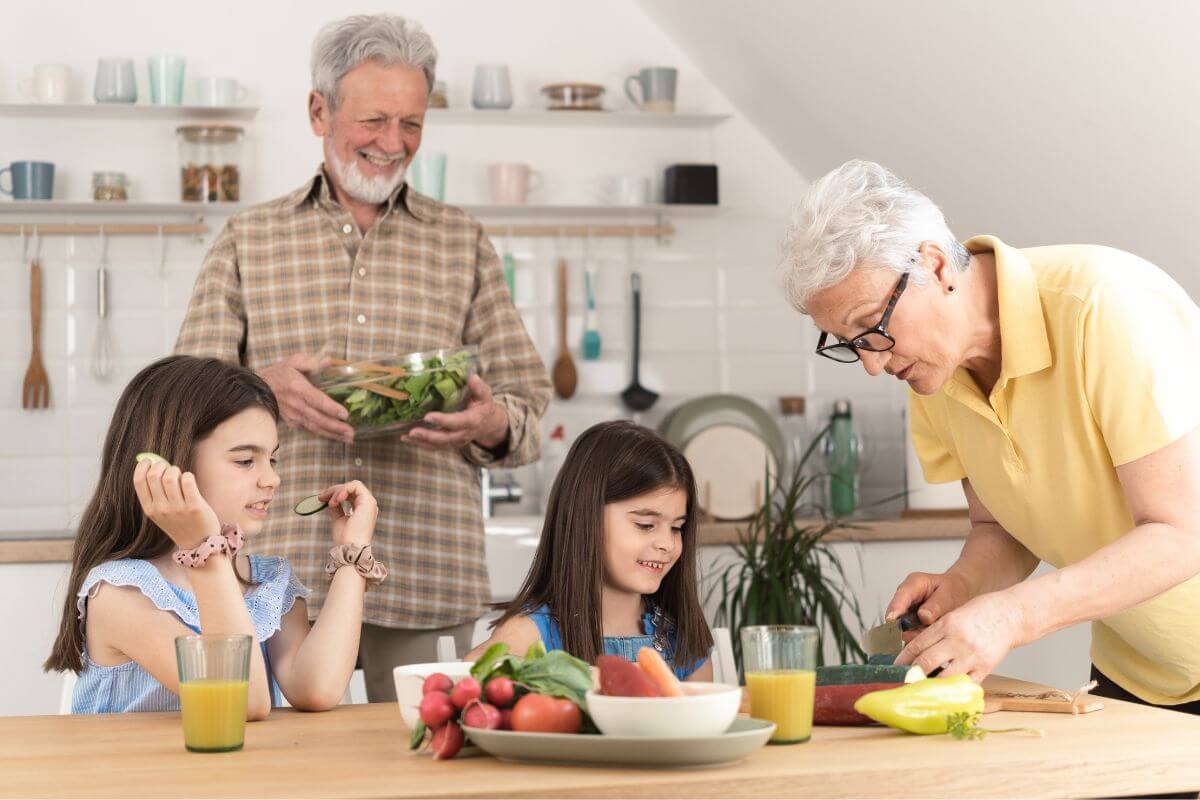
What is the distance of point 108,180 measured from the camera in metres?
3.96

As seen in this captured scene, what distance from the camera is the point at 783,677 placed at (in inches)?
53.7

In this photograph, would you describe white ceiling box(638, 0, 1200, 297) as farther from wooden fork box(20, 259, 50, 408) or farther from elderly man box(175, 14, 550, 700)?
wooden fork box(20, 259, 50, 408)

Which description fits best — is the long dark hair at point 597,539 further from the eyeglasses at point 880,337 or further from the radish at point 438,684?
the radish at point 438,684

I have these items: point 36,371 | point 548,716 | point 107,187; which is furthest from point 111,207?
point 548,716

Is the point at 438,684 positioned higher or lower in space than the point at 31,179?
lower

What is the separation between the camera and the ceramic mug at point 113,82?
3898 mm

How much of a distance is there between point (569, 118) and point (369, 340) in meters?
1.87

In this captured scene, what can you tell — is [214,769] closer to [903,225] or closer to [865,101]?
[903,225]

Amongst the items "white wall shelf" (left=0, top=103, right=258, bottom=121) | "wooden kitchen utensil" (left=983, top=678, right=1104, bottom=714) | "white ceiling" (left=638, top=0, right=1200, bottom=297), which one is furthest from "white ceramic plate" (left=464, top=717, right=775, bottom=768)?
"white wall shelf" (left=0, top=103, right=258, bottom=121)

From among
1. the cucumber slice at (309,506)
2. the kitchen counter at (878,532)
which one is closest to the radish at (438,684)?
the cucumber slice at (309,506)

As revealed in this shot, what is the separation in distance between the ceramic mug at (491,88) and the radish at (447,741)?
119 inches

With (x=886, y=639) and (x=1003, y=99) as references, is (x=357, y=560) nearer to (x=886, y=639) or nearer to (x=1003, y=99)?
(x=886, y=639)

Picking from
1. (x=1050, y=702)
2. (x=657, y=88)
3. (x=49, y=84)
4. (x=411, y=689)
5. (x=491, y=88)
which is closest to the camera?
(x=411, y=689)

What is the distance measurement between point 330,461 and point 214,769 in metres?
1.22
